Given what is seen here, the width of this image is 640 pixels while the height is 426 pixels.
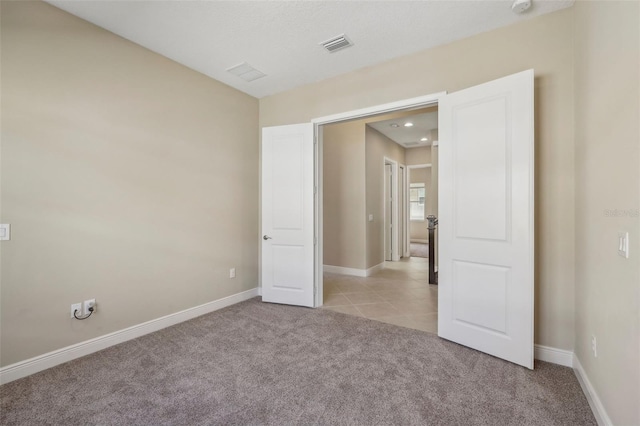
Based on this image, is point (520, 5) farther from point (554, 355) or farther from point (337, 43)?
point (554, 355)

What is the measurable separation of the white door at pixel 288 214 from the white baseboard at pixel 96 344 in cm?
75

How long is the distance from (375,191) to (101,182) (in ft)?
14.8

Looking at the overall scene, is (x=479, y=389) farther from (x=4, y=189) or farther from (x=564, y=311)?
(x=4, y=189)

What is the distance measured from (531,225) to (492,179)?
1.47ft

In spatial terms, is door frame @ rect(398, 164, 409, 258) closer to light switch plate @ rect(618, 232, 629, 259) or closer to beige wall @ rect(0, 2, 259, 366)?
beige wall @ rect(0, 2, 259, 366)

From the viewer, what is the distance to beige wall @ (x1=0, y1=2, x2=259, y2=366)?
2082 mm

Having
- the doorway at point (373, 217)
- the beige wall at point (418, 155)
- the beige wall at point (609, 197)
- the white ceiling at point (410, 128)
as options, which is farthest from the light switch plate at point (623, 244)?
the beige wall at point (418, 155)

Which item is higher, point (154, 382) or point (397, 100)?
point (397, 100)

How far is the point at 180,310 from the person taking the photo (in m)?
3.12

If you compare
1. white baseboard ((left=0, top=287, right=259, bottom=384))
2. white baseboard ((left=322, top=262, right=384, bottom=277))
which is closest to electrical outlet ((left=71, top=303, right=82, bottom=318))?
white baseboard ((left=0, top=287, right=259, bottom=384))

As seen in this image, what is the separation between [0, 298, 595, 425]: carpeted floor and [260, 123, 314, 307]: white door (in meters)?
0.92

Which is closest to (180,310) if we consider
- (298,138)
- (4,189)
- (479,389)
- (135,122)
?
(4,189)

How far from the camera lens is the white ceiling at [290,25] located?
2240 mm

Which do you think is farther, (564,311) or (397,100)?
(397,100)
